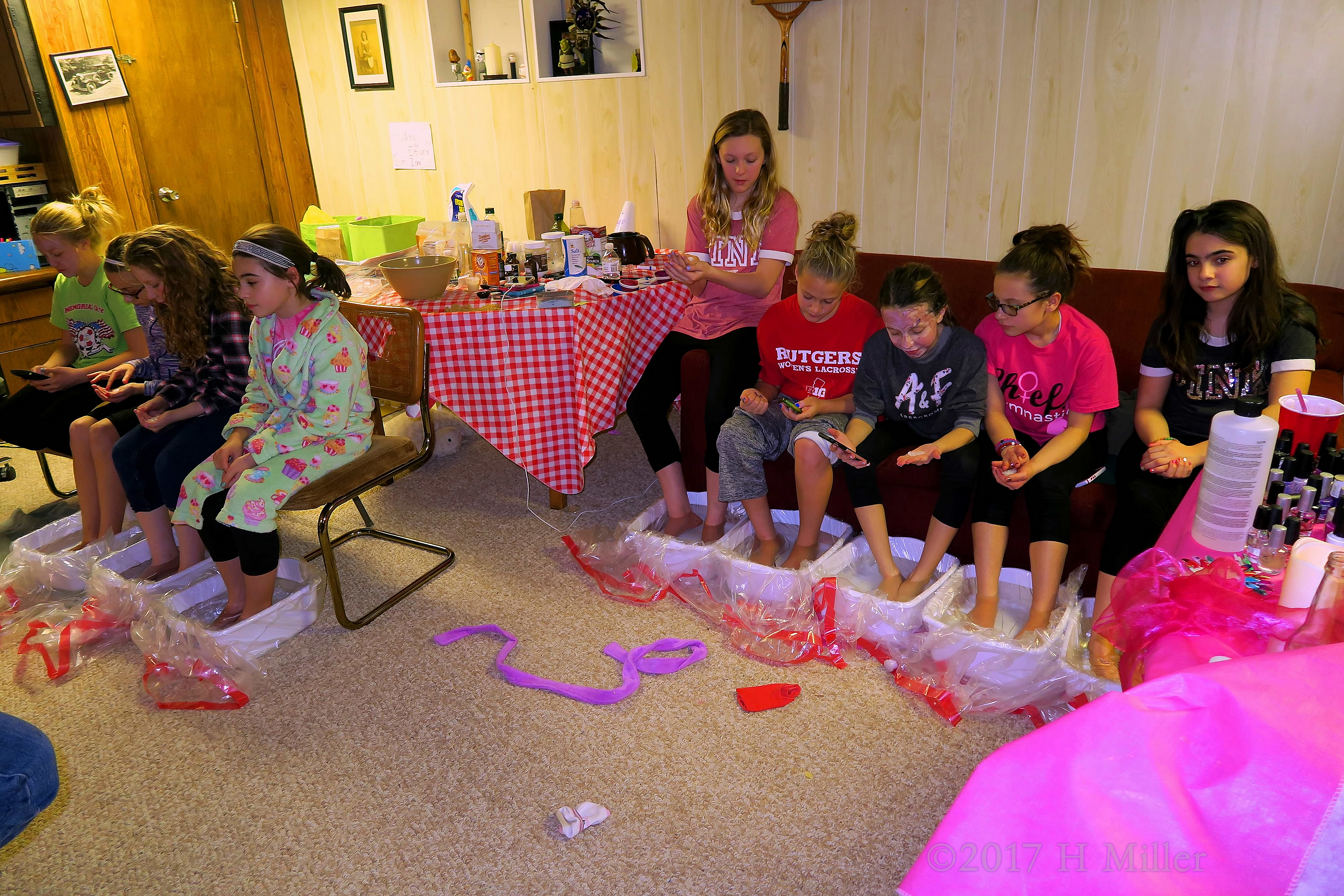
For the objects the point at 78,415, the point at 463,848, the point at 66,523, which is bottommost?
the point at 463,848

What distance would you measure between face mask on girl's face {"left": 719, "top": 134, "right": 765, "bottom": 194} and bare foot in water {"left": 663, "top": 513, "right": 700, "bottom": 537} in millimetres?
991

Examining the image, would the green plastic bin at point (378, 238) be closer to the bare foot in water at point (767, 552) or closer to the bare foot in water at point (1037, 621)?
the bare foot in water at point (767, 552)

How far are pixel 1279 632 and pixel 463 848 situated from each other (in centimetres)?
132

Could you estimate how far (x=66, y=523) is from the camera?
256cm

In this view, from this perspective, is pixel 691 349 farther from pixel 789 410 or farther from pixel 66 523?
pixel 66 523

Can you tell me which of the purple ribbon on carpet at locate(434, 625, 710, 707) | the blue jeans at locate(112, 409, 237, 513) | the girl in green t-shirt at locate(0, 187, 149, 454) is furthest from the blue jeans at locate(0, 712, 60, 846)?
the girl in green t-shirt at locate(0, 187, 149, 454)

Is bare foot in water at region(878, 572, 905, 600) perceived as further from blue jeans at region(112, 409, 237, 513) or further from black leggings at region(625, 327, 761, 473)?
blue jeans at region(112, 409, 237, 513)

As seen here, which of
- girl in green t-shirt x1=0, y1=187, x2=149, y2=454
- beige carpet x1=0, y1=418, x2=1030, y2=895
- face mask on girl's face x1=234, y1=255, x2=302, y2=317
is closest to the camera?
beige carpet x1=0, y1=418, x2=1030, y2=895

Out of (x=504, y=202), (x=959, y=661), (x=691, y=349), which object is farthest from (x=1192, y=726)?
(x=504, y=202)

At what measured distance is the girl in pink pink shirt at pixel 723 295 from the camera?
95.8 inches

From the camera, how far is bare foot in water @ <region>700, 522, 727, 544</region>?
95.7 inches

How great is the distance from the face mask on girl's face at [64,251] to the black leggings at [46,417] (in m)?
0.35

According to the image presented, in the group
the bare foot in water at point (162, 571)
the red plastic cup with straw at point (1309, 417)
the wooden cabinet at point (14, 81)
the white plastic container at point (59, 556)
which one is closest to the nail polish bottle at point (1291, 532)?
the red plastic cup with straw at point (1309, 417)

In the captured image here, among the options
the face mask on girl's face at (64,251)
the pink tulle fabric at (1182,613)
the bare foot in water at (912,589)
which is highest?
the face mask on girl's face at (64,251)
